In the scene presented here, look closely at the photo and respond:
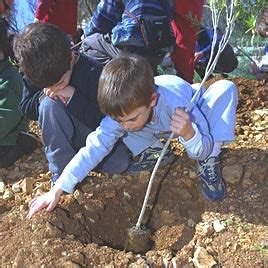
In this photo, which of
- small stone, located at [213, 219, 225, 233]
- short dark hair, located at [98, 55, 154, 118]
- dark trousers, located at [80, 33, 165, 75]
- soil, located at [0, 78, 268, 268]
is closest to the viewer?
short dark hair, located at [98, 55, 154, 118]

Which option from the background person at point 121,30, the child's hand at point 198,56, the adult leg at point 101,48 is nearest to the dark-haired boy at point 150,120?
the background person at point 121,30

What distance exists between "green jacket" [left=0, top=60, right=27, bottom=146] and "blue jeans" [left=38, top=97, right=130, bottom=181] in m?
0.41

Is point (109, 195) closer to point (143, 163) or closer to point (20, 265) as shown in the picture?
point (143, 163)

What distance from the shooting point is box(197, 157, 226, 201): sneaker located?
223 cm

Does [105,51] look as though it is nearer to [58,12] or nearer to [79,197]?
[58,12]

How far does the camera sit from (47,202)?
7.06 feet

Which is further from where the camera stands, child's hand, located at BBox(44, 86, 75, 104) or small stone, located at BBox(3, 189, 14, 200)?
small stone, located at BBox(3, 189, 14, 200)

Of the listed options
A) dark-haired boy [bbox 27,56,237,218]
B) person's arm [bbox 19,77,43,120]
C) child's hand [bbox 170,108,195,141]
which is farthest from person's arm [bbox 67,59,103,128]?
child's hand [bbox 170,108,195,141]

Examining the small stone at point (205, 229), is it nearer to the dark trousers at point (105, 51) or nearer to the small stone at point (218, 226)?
the small stone at point (218, 226)

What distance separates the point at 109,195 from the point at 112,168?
149 millimetres

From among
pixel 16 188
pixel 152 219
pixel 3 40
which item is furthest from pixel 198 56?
pixel 16 188

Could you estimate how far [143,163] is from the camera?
243 centimetres

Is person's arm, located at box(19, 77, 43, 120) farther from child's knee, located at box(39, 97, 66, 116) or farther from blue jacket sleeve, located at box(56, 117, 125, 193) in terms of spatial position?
blue jacket sleeve, located at box(56, 117, 125, 193)

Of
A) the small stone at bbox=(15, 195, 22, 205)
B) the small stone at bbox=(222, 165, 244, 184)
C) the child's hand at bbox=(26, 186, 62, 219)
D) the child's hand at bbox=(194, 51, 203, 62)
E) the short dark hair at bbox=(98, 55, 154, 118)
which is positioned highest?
the short dark hair at bbox=(98, 55, 154, 118)
